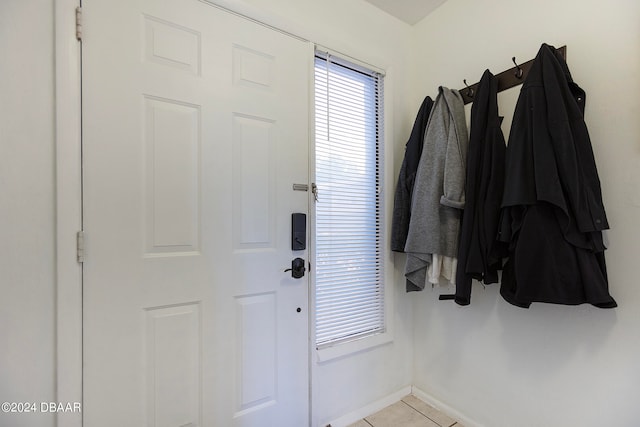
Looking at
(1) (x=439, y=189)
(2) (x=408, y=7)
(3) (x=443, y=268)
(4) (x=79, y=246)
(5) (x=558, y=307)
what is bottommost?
(5) (x=558, y=307)

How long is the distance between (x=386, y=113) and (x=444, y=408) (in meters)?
1.79

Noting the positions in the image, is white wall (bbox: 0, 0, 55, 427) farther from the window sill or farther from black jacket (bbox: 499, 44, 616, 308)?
black jacket (bbox: 499, 44, 616, 308)

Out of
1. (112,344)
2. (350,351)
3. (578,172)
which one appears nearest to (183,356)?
(112,344)

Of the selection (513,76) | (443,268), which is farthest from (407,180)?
(513,76)

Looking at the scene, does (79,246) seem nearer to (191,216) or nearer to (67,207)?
(67,207)

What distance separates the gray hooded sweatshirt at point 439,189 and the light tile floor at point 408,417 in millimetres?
784

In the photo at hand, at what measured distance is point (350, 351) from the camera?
155cm

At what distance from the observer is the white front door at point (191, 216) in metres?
0.98

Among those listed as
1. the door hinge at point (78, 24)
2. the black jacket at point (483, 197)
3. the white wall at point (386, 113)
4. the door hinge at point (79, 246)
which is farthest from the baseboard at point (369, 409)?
the door hinge at point (78, 24)

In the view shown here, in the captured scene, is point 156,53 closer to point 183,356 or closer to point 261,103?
point 261,103

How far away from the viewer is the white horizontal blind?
1.49 m

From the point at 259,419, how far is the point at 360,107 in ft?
5.56

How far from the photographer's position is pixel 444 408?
1640 millimetres

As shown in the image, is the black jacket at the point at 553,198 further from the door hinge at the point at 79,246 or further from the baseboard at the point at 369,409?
the door hinge at the point at 79,246
